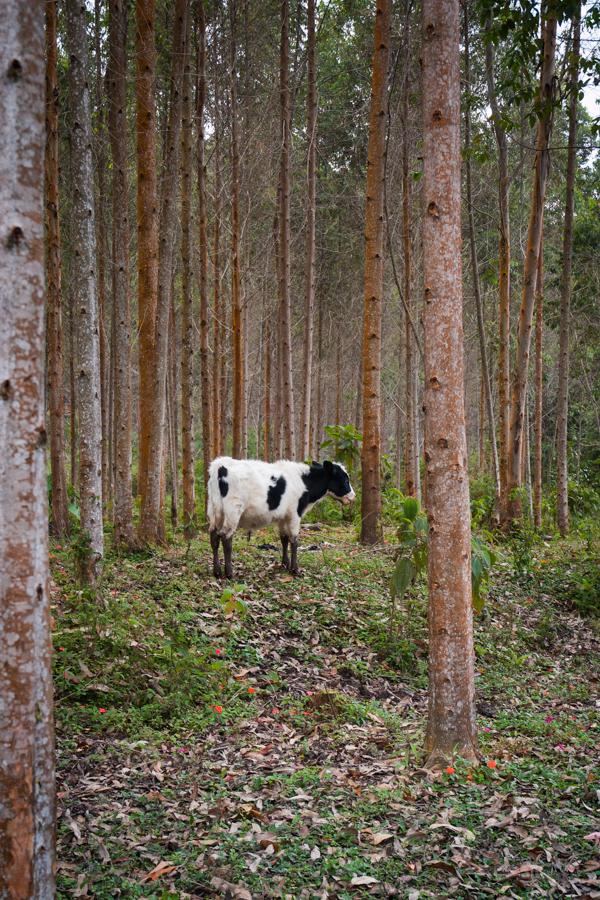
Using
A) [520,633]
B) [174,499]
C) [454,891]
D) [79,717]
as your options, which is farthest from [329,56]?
[454,891]

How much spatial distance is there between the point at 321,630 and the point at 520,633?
268 cm

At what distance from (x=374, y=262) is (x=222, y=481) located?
4.95 meters

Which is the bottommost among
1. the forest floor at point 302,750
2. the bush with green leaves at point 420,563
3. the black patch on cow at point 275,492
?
the forest floor at point 302,750

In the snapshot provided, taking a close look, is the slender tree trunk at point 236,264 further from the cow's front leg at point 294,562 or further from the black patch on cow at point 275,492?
the cow's front leg at point 294,562

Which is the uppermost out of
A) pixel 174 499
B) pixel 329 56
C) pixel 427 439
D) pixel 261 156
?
pixel 329 56

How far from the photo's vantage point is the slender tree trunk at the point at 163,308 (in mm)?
11578

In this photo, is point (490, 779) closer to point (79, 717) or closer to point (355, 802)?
point (355, 802)

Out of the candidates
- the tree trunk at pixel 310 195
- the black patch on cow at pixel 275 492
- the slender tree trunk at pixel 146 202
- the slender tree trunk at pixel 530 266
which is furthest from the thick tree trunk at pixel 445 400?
the tree trunk at pixel 310 195

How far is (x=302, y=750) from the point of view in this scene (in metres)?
5.66

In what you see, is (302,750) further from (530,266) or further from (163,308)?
(530,266)

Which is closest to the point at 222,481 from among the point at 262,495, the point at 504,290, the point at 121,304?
the point at 262,495

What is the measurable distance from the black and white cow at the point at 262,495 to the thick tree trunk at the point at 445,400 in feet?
17.4

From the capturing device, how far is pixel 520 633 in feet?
30.2

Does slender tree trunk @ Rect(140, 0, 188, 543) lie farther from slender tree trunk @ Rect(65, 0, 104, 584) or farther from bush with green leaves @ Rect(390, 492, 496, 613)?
bush with green leaves @ Rect(390, 492, 496, 613)
